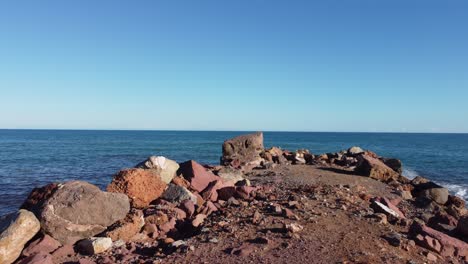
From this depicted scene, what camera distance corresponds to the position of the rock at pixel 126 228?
836 cm

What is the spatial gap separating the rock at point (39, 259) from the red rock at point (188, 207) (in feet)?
10.9

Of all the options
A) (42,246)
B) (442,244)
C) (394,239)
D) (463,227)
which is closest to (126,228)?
(42,246)

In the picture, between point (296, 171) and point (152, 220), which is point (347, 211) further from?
point (296, 171)

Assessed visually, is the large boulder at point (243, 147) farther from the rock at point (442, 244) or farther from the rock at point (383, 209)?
the rock at point (442, 244)

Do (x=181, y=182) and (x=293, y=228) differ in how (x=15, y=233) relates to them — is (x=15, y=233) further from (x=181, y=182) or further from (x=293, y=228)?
(x=293, y=228)

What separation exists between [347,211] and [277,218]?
1.91 m

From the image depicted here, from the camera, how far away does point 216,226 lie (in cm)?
843

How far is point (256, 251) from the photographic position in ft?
23.1

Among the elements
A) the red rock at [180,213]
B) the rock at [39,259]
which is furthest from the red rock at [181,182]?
the rock at [39,259]

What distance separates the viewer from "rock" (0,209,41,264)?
7758 millimetres

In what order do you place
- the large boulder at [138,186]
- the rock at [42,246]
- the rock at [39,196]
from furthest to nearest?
the large boulder at [138,186], the rock at [39,196], the rock at [42,246]

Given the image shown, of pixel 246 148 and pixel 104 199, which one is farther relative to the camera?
pixel 246 148

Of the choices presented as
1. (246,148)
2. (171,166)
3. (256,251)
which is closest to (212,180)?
(171,166)

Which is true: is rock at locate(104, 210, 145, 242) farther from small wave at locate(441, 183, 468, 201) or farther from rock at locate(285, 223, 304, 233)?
small wave at locate(441, 183, 468, 201)
